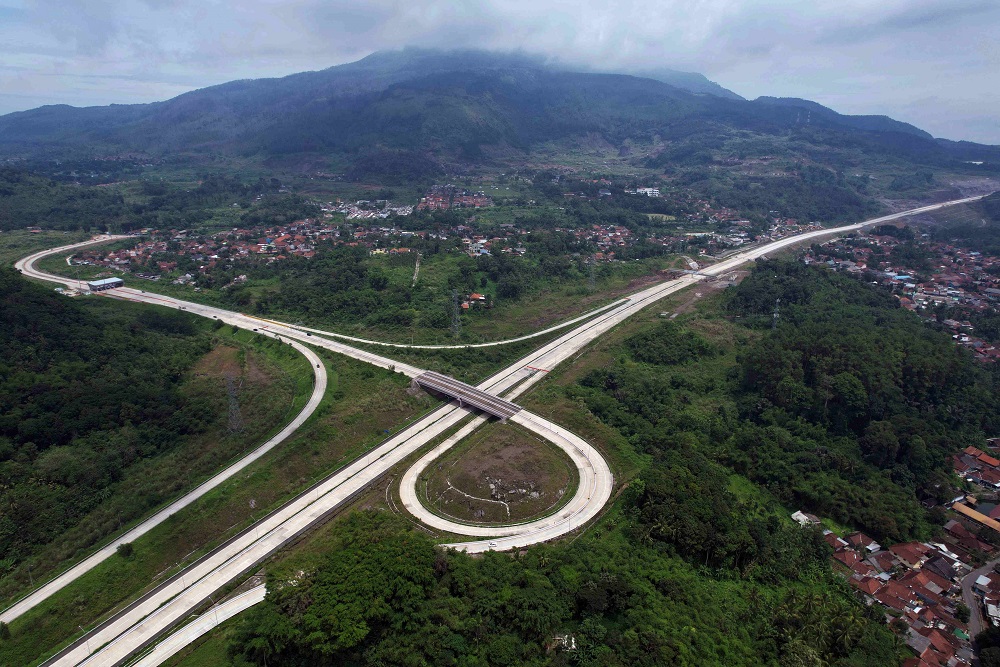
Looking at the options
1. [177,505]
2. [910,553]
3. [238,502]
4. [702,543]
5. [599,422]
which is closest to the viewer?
[702,543]

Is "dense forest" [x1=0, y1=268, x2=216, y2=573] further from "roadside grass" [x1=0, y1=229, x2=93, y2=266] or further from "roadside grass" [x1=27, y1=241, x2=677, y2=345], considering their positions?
"roadside grass" [x1=0, y1=229, x2=93, y2=266]

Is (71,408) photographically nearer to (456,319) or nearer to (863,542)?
(456,319)

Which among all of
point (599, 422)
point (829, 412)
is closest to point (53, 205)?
point (599, 422)

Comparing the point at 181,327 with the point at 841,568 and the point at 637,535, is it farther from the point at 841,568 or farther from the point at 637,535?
the point at 841,568

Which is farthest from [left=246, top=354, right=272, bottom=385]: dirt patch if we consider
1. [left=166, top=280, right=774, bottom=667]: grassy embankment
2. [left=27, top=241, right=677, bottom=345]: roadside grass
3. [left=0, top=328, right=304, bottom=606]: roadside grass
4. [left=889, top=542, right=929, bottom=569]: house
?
[left=889, top=542, right=929, bottom=569]: house

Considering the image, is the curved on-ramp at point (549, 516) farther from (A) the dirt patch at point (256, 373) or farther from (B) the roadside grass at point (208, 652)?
(A) the dirt patch at point (256, 373)

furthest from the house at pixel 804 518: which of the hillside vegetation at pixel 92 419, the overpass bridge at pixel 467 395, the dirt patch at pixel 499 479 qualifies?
the hillside vegetation at pixel 92 419

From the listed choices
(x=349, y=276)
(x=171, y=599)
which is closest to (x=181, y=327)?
(x=349, y=276)
